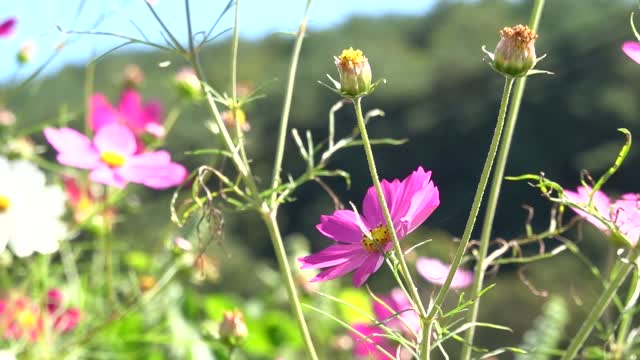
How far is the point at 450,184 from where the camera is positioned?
11.2 meters

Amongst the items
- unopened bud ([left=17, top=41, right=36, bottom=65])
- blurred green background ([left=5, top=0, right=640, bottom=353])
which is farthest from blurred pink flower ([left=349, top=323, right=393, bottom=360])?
blurred green background ([left=5, top=0, right=640, bottom=353])

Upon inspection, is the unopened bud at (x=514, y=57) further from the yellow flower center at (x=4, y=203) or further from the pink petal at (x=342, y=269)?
the yellow flower center at (x=4, y=203)

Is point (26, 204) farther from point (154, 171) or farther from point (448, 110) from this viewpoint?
point (448, 110)

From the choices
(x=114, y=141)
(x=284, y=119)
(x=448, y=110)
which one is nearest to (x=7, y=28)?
(x=114, y=141)

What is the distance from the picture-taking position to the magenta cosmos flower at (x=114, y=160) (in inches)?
30.2

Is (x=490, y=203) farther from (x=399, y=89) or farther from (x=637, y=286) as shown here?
(x=399, y=89)

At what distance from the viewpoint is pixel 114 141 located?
2.92 feet

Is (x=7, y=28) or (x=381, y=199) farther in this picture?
(x=7, y=28)

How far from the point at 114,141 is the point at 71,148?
97 millimetres

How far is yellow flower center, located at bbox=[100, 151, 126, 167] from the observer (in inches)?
33.0

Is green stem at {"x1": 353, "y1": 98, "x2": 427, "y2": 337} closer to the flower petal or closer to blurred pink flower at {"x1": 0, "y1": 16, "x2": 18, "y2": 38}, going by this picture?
the flower petal

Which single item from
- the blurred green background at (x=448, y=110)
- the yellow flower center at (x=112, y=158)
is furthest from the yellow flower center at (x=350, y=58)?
the blurred green background at (x=448, y=110)

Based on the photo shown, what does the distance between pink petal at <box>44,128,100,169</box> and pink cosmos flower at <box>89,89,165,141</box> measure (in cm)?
33

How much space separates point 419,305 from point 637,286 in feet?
0.36
